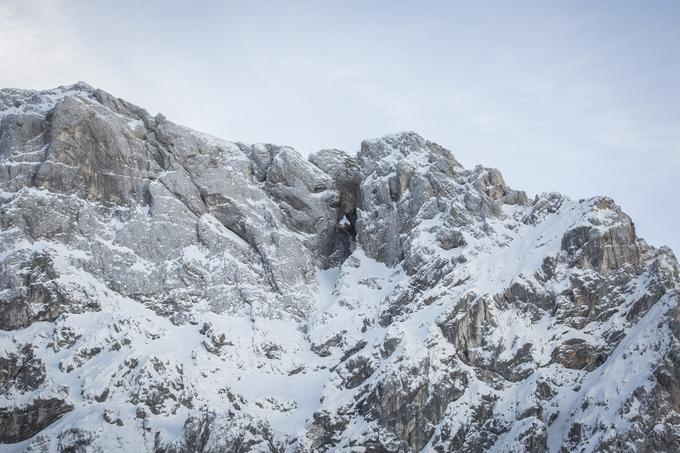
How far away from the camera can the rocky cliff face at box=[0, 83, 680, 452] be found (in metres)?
117

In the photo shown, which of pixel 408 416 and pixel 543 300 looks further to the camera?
pixel 543 300

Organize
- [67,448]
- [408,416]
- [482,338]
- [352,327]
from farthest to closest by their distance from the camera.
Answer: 1. [352,327]
2. [482,338]
3. [408,416]
4. [67,448]

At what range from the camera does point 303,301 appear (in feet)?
477

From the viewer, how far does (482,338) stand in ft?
418

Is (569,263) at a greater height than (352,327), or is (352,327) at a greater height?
(569,263)

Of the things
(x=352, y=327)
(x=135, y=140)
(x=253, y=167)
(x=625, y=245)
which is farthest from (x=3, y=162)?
(x=625, y=245)

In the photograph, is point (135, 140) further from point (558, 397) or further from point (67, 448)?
point (558, 397)

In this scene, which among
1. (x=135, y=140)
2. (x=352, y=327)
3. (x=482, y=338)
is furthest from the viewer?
(x=135, y=140)

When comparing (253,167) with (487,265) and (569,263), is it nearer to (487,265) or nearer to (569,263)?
(487,265)

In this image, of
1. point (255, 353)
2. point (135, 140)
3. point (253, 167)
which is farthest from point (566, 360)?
point (135, 140)

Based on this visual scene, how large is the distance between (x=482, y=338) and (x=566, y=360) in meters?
11.4

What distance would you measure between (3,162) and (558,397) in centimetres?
8769

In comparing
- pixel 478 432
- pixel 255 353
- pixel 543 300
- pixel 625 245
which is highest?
pixel 625 245

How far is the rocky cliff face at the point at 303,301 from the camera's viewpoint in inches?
4601
